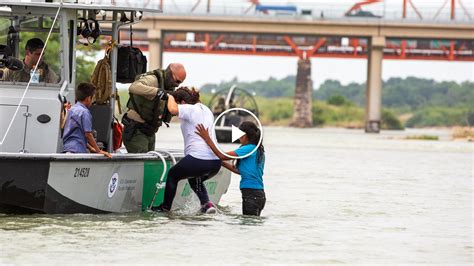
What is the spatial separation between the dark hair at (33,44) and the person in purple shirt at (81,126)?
0.89 m

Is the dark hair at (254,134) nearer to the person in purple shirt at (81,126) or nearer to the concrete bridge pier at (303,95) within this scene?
the person in purple shirt at (81,126)

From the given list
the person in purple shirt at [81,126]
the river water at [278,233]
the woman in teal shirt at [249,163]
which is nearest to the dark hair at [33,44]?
the person in purple shirt at [81,126]

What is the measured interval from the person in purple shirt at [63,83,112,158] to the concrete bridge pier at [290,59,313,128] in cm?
9176

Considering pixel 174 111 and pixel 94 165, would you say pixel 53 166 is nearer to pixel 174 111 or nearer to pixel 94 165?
pixel 94 165

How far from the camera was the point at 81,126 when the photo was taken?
16.2m

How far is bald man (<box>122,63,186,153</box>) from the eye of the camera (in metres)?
17.0

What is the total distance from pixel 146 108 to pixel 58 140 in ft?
4.12

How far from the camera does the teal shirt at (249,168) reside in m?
17.0

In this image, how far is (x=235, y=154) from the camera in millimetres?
16938

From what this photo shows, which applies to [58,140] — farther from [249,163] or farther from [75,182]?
[249,163]

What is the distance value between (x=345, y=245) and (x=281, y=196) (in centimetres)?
804

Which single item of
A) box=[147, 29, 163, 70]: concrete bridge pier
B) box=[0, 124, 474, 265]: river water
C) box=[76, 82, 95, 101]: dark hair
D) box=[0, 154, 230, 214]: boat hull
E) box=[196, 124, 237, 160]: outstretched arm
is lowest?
box=[0, 124, 474, 265]: river water

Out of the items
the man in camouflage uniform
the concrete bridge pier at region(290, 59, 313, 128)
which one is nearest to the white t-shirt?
the man in camouflage uniform
